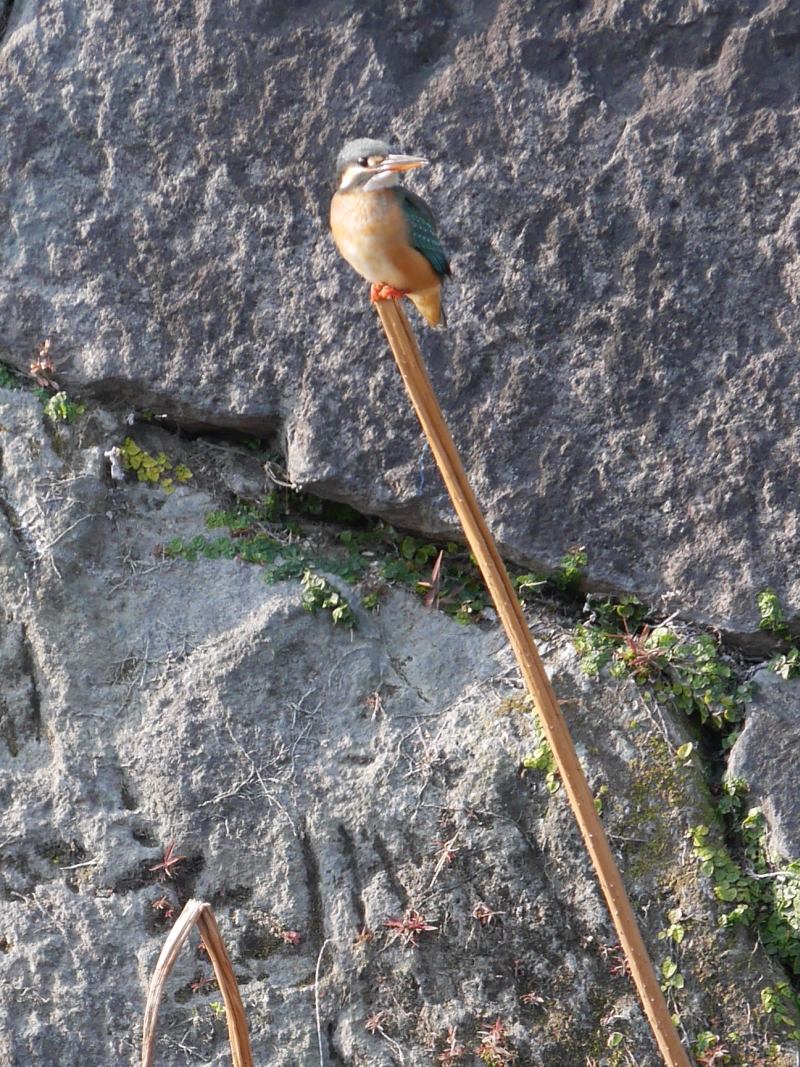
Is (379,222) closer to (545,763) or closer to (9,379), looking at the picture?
(545,763)

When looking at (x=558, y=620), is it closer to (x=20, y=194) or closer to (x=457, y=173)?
(x=457, y=173)

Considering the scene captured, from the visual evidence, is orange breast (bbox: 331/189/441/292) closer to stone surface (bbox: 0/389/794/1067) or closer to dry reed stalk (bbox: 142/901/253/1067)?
dry reed stalk (bbox: 142/901/253/1067)

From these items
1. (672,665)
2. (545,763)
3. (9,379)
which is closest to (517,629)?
(545,763)

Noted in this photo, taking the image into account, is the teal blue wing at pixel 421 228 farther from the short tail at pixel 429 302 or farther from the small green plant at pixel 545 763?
the small green plant at pixel 545 763

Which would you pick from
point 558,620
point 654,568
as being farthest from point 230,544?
point 654,568

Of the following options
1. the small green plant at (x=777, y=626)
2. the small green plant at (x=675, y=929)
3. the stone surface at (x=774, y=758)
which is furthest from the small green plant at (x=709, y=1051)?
the small green plant at (x=777, y=626)

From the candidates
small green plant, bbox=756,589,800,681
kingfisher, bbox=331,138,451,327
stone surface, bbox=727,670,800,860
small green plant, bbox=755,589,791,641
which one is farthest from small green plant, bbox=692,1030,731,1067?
kingfisher, bbox=331,138,451,327
